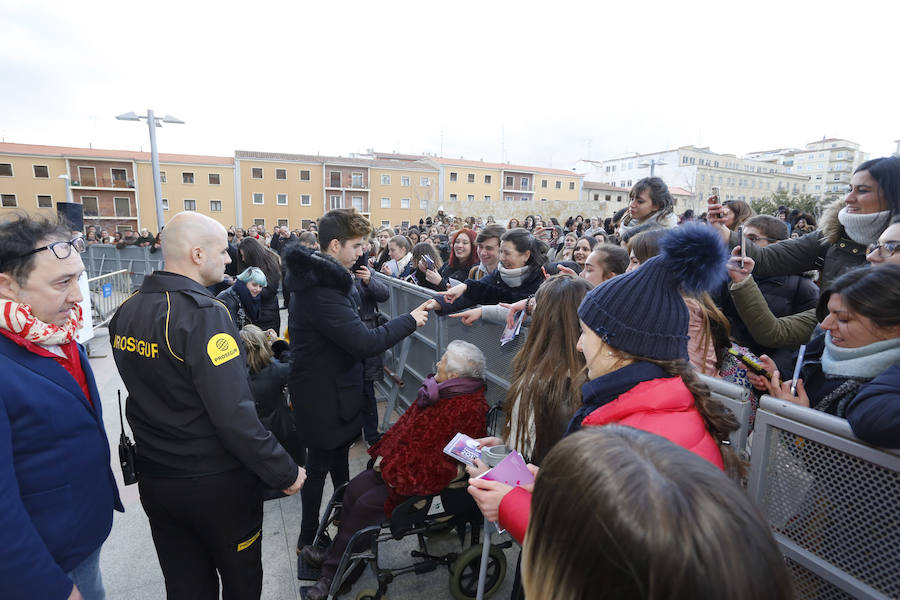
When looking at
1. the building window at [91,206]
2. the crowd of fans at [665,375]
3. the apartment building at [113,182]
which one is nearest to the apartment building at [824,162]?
the apartment building at [113,182]

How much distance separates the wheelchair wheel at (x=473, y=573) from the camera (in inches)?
106

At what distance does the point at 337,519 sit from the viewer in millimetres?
3201

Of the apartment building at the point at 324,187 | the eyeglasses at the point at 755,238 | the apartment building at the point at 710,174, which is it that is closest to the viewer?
the eyeglasses at the point at 755,238

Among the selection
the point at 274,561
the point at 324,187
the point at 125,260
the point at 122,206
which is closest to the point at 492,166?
the point at 324,187

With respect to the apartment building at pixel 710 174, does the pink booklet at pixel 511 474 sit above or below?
below

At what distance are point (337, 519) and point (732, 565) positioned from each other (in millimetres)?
3122

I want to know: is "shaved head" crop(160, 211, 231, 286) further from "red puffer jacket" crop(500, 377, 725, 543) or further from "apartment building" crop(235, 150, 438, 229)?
"apartment building" crop(235, 150, 438, 229)

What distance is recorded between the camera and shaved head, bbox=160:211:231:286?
202 centimetres

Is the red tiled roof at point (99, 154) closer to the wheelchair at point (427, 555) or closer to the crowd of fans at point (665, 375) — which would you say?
the crowd of fans at point (665, 375)

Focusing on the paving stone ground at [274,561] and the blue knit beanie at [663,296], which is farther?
the paving stone ground at [274,561]

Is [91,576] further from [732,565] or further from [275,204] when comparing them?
[275,204]

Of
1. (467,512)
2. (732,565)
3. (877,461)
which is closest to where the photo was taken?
(732,565)

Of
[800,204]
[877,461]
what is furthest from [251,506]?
[800,204]

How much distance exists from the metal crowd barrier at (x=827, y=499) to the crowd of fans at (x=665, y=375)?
0.10 meters
